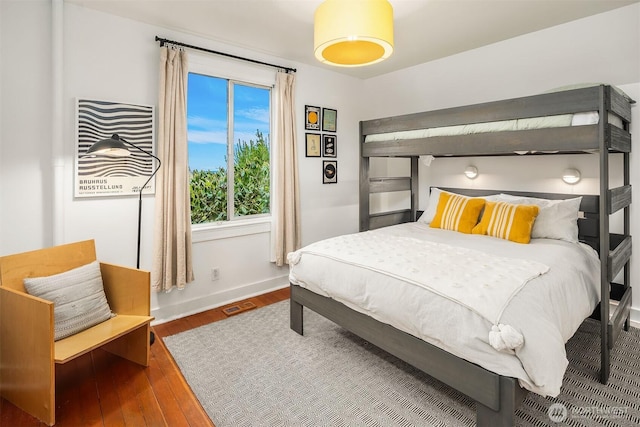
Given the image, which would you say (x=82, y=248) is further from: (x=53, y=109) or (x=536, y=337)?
(x=536, y=337)

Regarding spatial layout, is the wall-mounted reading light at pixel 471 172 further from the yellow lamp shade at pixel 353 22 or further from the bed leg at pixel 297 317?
the bed leg at pixel 297 317

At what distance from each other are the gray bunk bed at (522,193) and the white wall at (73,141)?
105cm

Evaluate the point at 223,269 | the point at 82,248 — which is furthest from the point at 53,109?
the point at 223,269

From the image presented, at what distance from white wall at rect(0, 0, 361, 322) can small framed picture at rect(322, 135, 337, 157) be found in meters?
1.17

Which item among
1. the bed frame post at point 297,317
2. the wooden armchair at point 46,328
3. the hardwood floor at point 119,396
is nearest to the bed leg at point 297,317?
the bed frame post at point 297,317

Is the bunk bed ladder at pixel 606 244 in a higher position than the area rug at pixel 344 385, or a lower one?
higher

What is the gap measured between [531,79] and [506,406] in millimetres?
2923

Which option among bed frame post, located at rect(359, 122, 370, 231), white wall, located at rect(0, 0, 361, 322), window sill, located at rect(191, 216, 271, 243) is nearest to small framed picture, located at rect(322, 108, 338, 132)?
bed frame post, located at rect(359, 122, 370, 231)

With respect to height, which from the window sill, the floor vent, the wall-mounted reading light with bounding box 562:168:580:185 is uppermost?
the wall-mounted reading light with bounding box 562:168:580:185

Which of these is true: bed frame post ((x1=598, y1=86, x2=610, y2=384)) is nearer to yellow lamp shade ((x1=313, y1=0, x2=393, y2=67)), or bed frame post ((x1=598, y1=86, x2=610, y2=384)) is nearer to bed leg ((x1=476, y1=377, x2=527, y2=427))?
bed leg ((x1=476, y1=377, x2=527, y2=427))

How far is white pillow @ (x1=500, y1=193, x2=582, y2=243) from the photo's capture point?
2.71 metres

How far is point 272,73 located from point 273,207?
1.41 meters

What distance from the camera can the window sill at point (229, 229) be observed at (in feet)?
10.7

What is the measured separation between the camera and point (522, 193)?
11.0 feet
